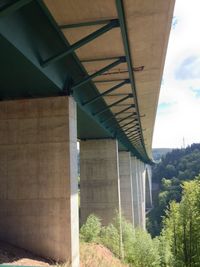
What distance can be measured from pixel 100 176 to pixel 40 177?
1754 cm

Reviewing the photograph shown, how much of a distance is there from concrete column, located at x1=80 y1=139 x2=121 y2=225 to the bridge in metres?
11.9

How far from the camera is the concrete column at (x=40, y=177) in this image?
13.9 metres

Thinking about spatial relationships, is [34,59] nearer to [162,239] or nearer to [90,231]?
[90,231]

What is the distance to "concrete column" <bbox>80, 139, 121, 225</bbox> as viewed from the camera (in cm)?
3125

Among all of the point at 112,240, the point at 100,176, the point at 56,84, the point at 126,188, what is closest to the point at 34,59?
the point at 56,84

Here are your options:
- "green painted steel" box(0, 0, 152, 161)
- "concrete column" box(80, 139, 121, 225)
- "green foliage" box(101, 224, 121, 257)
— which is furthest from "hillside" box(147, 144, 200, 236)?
"green painted steel" box(0, 0, 152, 161)

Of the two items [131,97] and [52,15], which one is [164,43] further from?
[131,97]

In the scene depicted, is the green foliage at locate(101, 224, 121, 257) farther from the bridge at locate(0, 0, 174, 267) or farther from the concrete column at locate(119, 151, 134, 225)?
the concrete column at locate(119, 151, 134, 225)

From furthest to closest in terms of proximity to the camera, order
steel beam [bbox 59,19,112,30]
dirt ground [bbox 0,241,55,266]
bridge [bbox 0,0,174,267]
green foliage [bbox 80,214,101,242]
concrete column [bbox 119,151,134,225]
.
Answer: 1. concrete column [bbox 119,151,134,225]
2. green foliage [bbox 80,214,101,242]
3. dirt ground [bbox 0,241,55,266]
4. steel beam [bbox 59,19,112,30]
5. bridge [bbox 0,0,174,267]

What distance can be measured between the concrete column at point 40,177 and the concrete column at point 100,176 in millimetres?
16251

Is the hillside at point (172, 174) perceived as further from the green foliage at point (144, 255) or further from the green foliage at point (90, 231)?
the green foliage at point (90, 231)

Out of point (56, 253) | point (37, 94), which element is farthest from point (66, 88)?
point (56, 253)

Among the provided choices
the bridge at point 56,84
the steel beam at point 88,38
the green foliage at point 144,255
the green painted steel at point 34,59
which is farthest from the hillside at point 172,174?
the steel beam at point 88,38

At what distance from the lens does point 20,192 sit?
47.4 ft
